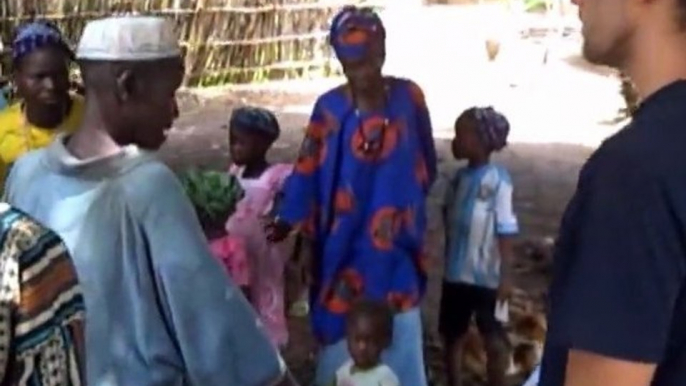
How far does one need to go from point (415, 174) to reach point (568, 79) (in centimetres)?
1238

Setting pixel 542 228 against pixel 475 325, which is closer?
pixel 475 325

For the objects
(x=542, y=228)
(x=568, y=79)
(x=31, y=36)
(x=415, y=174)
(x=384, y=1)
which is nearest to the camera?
(x=31, y=36)

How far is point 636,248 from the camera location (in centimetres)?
182

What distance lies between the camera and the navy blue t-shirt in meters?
1.81

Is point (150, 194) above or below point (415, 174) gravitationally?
above

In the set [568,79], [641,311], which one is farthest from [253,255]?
[568,79]

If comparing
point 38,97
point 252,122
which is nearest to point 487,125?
point 252,122

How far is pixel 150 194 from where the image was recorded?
2711 millimetres

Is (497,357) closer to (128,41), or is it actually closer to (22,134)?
(22,134)

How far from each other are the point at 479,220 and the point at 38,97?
5.59 feet

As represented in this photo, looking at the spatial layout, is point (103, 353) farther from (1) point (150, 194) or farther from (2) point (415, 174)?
(2) point (415, 174)

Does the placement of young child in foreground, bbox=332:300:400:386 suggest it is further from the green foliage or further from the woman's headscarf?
the woman's headscarf

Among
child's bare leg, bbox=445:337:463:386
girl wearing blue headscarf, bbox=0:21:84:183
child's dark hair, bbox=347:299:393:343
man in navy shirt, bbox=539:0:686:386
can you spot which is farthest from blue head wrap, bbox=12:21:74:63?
man in navy shirt, bbox=539:0:686:386

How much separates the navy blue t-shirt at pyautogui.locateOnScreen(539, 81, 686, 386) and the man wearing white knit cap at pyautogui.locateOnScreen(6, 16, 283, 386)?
0.97 metres
